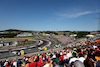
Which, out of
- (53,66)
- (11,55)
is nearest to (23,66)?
(53,66)

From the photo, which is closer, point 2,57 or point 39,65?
point 39,65

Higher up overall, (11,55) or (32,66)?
(32,66)

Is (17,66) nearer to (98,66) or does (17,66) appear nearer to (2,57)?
(98,66)

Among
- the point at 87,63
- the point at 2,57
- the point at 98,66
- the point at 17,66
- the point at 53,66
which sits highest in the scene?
the point at 87,63

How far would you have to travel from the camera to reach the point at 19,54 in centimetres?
1507

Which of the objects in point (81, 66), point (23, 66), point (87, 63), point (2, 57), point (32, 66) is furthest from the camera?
point (2, 57)

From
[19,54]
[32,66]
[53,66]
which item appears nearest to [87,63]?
[53,66]

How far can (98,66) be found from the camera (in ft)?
12.6

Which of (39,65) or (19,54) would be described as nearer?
(39,65)

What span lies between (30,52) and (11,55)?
4.46 metres

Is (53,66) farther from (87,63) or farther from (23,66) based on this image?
(23,66)

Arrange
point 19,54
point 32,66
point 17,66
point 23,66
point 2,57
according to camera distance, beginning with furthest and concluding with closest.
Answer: point 19,54 → point 2,57 → point 23,66 → point 17,66 → point 32,66

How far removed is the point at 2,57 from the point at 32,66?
1356 centimetres

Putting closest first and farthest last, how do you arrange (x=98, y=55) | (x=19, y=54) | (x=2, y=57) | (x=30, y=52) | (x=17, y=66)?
(x=98, y=55)
(x=17, y=66)
(x=2, y=57)
(x=19, y=54)
(x=30, y=52)
